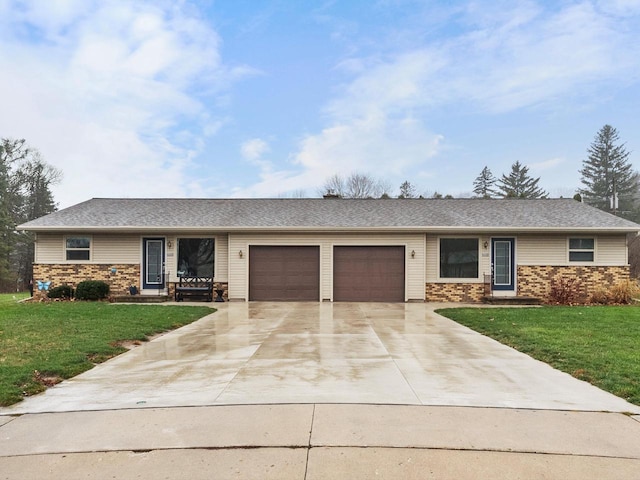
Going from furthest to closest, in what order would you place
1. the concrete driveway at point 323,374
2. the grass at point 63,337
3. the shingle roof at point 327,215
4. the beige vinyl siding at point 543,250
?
the beige vinyl siding at point 543,250
the shingle roof at point 327,215
the grass at point 63,337
the concrete driveway at point 323,374

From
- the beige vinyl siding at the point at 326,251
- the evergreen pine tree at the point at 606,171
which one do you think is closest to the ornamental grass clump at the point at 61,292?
the beige vinyl siding at the point at 326,251

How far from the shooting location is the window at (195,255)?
16234 millimetres

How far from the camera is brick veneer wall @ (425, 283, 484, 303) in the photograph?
52.1 feet

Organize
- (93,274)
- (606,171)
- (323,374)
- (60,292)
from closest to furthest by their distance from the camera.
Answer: (323,374) < (60,292) < (93,274) < (606,171)

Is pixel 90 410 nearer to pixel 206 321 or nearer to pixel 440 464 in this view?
pixel 440 464

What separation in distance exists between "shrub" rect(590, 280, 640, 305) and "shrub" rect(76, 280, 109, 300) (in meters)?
17.1

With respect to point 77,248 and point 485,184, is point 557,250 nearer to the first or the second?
point 77,248

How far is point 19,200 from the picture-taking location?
120ft

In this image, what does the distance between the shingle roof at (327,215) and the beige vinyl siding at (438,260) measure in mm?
549

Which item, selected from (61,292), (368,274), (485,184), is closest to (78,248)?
(61,292)

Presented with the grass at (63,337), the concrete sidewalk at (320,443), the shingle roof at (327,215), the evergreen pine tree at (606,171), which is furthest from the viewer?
the evergreen pine tree at (606,171)

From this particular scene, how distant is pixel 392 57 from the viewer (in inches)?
639

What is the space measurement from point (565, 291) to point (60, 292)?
17617mm

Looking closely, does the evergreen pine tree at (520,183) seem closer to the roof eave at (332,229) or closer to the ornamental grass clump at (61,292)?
the roof eave at (332,229)
